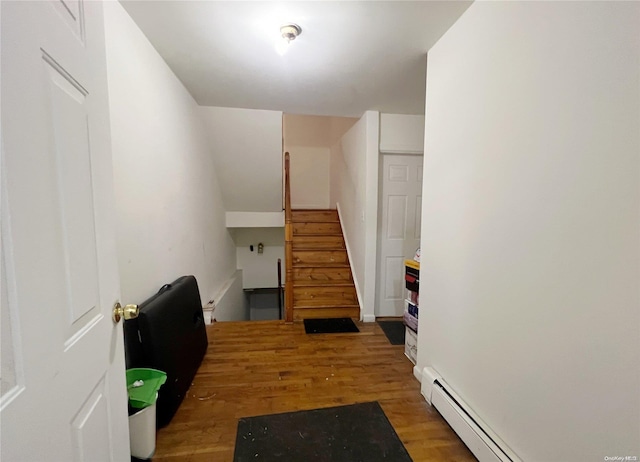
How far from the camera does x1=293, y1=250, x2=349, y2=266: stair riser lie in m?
3.73

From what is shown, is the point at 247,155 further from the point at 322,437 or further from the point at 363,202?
the point at 322,437

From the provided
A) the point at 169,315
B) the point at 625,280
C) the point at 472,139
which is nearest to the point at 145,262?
the point at 169,315

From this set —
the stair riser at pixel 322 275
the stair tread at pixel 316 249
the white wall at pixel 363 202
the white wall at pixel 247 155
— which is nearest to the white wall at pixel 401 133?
the white wall at pixel 363 202

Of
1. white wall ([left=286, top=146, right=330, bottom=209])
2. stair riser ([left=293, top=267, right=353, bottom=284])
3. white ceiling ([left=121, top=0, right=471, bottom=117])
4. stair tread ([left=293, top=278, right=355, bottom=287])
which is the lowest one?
stair tread ([left=293, top=278, right=355, bottom=287])

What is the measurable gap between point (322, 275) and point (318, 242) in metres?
0.61

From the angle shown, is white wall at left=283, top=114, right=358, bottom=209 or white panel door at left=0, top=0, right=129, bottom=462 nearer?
white panel door at left=0, top=0, right=129, bottom=462

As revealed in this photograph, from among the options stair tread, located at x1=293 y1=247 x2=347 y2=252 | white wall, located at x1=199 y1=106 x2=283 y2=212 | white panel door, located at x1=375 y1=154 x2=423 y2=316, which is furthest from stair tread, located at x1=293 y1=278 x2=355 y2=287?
white wall, located at x1=199 y1=106 x2=283 y2=212

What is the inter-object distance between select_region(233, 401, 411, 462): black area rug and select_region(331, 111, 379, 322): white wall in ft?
4.98

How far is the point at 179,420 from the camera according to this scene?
1599 mm

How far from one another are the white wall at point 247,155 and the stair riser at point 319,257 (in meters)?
0.93

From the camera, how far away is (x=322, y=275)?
141 inches

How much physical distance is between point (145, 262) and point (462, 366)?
2.02m

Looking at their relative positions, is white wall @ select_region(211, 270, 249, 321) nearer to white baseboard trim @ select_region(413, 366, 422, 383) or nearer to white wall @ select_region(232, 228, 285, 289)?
white wall @ select_region(232, 228, 285, 289)

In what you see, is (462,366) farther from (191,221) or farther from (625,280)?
(191,221)
